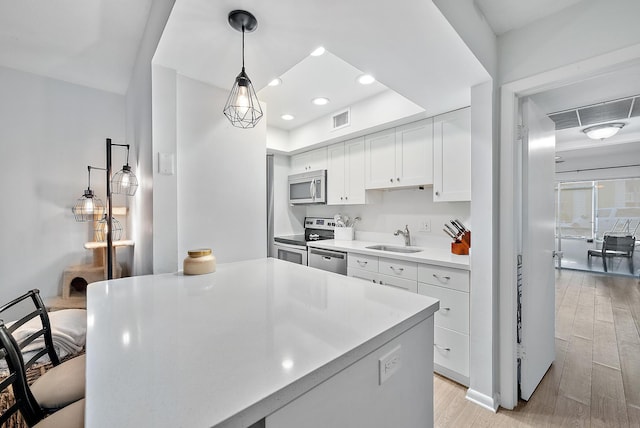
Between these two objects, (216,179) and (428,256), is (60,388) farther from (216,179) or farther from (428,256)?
(428,256)

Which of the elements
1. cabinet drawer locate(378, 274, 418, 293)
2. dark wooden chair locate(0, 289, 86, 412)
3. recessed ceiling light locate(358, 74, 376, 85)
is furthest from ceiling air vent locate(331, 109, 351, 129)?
dark wooden chair locate(0, 289, 86, 412)

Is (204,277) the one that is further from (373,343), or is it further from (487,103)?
(487,103)

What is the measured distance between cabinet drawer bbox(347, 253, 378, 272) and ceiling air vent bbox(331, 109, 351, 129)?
1.43 meters

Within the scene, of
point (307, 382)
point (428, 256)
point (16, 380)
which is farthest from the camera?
point (428, 256)

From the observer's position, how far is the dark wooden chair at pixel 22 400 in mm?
755

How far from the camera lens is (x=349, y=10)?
112 cm

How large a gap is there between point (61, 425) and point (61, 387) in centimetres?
33

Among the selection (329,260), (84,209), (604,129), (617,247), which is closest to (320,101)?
(329,260)

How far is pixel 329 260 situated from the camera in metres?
2.78

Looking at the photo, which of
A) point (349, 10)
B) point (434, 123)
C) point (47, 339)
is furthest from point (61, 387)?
point (434, 123)

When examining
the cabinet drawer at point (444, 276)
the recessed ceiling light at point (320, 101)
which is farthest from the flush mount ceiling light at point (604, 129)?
the recessed ceiling light at point (320, 101)

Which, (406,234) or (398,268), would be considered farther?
(406,234)

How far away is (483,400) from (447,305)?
586 mm

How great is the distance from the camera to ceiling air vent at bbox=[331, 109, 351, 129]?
2.92 metres
